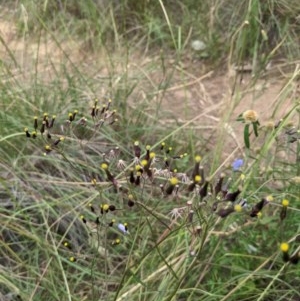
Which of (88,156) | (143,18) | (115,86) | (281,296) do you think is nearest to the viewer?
(281,296)

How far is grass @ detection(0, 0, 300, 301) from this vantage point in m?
1.46

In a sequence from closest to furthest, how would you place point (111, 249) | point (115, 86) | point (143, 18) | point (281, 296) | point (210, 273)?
point (281, 296) < point (210, 273) < point (111, 249) < point (115, 86) < point (143, 18)

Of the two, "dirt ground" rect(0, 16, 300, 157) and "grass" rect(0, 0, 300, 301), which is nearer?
"grass" rect(0, 0, 300, 301)

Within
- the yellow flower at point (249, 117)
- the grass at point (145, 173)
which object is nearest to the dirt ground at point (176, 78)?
the grass at point (145, 173)

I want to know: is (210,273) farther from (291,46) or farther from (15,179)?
(291,46)

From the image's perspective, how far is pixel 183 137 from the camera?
8.09 ft

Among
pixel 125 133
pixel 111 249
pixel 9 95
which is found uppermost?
pixel 9 95

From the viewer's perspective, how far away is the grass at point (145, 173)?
4.80 feet

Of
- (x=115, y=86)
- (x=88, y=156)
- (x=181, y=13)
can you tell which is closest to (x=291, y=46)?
(x=181, y=13)

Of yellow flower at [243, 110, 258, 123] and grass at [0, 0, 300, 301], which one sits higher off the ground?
yellow flower at [243, 110, 258, 123]

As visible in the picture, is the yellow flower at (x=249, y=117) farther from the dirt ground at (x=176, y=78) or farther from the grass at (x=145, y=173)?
the dirt ground at (x=176, y=78)

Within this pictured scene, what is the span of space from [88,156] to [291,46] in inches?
51.6

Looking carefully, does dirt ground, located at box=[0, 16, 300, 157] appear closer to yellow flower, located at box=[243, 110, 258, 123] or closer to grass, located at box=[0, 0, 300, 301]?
grass, located at box=[0, 0, 300, 301]

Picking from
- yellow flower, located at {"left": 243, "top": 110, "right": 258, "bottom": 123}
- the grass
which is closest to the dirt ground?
the grass
